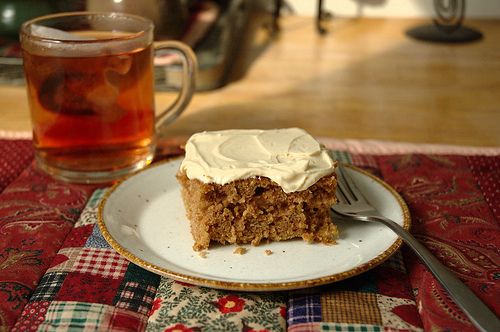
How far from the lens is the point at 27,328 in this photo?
2.22 ft

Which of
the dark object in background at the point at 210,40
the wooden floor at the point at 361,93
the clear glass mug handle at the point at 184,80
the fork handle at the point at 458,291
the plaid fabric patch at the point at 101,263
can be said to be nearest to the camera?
the fork handle at the point at 458,291

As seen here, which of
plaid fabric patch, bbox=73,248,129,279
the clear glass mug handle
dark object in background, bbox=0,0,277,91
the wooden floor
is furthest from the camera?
dark object in background, bbox=0,0,277,91

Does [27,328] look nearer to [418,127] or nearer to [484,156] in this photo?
[484,156]

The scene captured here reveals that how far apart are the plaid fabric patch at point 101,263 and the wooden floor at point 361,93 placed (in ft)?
1.53

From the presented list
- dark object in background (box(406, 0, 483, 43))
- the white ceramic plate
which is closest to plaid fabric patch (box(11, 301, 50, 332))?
the white ceramic plate

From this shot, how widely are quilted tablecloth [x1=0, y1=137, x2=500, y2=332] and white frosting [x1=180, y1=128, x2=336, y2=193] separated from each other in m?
0.13

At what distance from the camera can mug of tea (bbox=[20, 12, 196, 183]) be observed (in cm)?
96

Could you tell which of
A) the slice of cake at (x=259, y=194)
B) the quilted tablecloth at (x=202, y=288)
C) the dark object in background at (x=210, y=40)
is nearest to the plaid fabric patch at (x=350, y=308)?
the quilted tablecloth at (x=202, y=288)

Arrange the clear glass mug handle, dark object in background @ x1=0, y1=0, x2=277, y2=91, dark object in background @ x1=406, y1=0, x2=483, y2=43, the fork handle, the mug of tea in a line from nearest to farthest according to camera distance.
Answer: the fork handle
the mug of tea
the clear glass mug handle
dark object in background @ x1=0, y1=0, x2=277, y2=91
dark object in background @ x1=406, y1=0, x2=483, y2=43

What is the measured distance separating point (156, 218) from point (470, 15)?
159 centimetres

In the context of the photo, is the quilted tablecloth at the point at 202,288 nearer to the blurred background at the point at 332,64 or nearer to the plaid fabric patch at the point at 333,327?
the plaid fabric patch at the point at 333,327

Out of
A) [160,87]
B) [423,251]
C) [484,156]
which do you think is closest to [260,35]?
[160,87]

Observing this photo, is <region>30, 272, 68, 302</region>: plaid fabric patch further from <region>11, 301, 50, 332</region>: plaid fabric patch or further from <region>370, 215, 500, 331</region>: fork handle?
<region>370, 215, 500, 331</region>: fork handle

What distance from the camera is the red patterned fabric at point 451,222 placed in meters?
0.73
